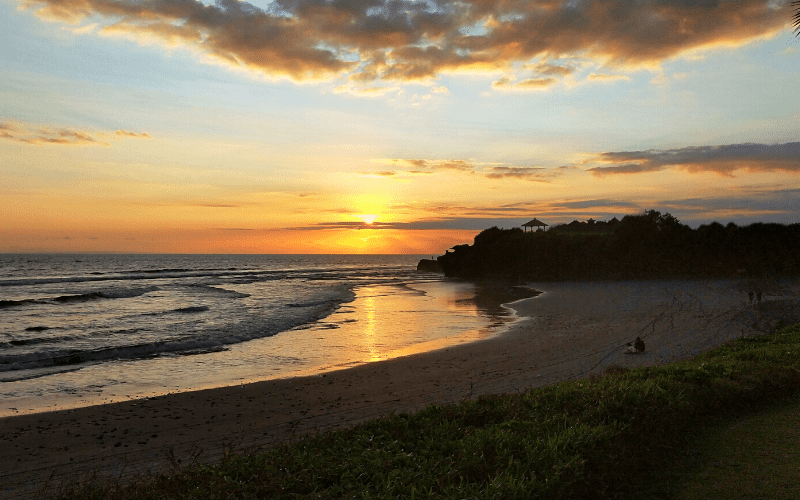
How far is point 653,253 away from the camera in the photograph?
5666 centimetres

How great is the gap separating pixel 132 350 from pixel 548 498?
16.6 meters

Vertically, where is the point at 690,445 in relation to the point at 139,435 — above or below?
above

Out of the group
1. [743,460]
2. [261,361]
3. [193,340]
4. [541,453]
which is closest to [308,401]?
[261,361]

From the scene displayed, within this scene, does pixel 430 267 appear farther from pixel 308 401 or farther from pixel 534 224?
pixel 308 401

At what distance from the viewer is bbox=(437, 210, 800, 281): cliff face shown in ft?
174

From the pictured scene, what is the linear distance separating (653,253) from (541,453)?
58.8 metres

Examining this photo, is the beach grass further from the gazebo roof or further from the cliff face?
the gazebo roof

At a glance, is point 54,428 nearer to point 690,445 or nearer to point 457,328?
point 690,445

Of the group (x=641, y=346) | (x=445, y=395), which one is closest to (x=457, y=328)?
(x=641, y=346)

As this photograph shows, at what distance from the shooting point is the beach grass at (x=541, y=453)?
4879mm

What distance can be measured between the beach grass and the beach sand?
114 centimetres

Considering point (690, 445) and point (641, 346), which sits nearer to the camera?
point (690, 445)

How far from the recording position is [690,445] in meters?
6.29

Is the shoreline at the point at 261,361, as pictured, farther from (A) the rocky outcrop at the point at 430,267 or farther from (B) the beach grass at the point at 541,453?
(A) the rocky outcrop at the point at 430,267
